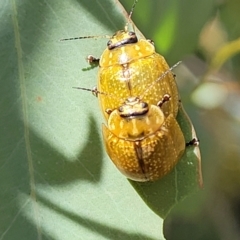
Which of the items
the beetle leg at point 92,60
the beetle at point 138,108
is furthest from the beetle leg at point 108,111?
the beetle leg at point 92,60

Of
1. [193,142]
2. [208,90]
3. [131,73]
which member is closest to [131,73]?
[131,73]

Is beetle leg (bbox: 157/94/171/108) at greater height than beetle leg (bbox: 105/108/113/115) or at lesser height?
lesser

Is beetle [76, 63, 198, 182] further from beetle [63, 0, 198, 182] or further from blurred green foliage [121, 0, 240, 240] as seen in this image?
blurred green foliage [121, 0, 240, 240]

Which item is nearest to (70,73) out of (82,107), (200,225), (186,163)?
(82,107)

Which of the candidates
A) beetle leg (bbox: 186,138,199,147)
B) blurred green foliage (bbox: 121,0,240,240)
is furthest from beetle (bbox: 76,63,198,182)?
blurred green foliage (bbox: 121,0,240,240)

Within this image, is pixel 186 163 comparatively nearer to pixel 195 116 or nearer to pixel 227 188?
pixel 195 116

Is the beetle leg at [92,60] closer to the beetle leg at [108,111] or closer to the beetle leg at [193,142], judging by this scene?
the beetle leg at [108,111]

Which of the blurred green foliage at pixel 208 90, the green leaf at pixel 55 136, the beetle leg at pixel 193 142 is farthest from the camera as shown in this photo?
the blurred green foliage at pixel 208 90

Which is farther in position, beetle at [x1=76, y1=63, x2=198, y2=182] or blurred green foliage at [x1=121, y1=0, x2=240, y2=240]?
blurred green foliage at [x1=121, y1=0, x2=240, y2=240]

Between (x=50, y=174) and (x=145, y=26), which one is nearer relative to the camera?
(x=50, y=174)

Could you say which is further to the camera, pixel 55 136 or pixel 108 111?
pixel 108 111

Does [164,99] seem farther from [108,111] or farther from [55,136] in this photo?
[55,136]
